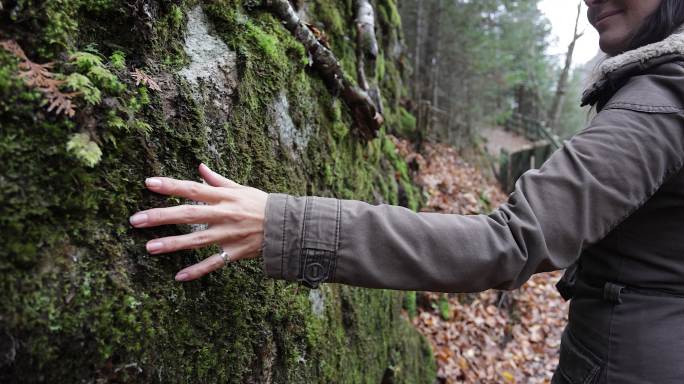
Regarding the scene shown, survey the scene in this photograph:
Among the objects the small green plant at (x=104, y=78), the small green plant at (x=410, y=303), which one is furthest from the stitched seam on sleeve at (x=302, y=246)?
the small green plant at (x=410, y=303)

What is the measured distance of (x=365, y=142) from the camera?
403 cm

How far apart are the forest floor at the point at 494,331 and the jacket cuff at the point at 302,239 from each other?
13.9ft

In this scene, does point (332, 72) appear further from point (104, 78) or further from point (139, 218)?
point (139, 218)

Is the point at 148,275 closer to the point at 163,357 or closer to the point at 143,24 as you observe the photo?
the point at 163,357

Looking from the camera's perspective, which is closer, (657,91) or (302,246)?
(302,246)

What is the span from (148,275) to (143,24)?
954 mm

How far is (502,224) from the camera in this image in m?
1.25

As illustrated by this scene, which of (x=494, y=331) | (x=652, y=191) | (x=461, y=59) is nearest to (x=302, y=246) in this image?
(x=652, y=191)

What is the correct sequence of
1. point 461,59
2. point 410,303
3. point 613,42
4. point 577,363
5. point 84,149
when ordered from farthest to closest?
point 461,59, point 410,303, point 577,363, point 613,42, point 84,149

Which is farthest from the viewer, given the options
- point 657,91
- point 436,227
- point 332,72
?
point 332,72

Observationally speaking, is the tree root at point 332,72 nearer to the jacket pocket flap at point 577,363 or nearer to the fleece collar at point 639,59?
the fleece collar at point 639,59

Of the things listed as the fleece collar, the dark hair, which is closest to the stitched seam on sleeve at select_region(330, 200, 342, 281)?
the fleece collar

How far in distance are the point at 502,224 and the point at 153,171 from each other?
4.05 ft

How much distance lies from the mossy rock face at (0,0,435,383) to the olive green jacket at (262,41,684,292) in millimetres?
498
